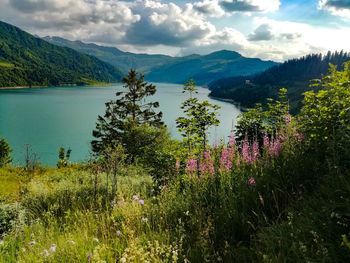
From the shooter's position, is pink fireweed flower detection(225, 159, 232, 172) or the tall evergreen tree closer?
pink fireweed flower detection(225, 159, 232, 172)

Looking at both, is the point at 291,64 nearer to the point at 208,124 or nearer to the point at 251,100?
the point at 251,100

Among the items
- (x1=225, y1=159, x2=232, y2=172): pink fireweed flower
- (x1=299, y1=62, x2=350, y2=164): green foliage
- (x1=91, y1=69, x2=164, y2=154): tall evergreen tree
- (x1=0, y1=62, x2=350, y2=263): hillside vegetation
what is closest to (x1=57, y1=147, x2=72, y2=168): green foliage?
(x1=91, y1=69, x2=164, y2=154): tall evergreen tree

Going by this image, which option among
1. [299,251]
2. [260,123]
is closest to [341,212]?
[299,251]

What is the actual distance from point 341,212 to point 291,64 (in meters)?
Answer: 223

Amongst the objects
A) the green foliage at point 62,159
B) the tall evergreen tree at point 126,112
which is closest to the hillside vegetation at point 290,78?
the tall evergreen tree at point 126,112

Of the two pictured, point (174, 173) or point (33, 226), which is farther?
point (174, 173)

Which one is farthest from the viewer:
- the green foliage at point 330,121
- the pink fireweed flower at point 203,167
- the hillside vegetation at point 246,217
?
the pink fireweed flower at point 203,167

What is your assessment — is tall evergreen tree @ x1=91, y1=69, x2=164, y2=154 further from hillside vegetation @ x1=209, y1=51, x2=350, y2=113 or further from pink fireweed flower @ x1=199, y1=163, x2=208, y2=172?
hillside vegetation @ x1=209, y1=51, x2=350, y2=113

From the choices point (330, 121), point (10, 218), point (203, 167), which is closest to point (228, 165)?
point (203, 167)

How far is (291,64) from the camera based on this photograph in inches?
7746

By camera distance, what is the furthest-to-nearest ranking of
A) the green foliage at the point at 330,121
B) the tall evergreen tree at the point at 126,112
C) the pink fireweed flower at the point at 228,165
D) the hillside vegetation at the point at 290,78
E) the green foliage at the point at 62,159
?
the hillside vegetation at the point at 290,78 < the tall evergreen tree at the point at 126,112 < the green foliage at the point at 62,159 < the pink fireweed flower at the point at 228,165 < the green foliage at the point at 330,121

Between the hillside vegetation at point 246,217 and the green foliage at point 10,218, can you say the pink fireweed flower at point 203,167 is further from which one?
the green foliage at point 10,218

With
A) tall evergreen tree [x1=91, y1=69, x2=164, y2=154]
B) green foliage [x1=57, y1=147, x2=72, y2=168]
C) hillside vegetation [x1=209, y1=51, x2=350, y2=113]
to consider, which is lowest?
green foliage [x1=57, y1=147, x2=72, y2=168]

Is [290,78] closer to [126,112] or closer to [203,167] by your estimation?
[126,112]
